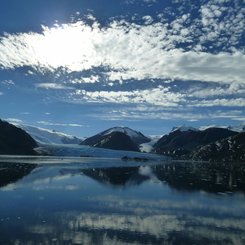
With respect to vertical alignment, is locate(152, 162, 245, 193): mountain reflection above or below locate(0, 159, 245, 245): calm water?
above

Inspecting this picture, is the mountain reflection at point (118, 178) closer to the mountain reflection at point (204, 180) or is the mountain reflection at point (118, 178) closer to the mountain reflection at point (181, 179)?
the mountain reflection at point (181, 179)

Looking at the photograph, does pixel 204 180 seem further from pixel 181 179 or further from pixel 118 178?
pixel 118 178

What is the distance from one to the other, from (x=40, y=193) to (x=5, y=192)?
13.8ft

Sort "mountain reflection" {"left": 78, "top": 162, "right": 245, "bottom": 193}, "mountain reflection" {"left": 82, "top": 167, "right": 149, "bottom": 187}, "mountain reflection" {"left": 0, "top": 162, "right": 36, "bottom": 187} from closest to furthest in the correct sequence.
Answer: "mountain reflection" {"left": 0, "top": 162, "right": 36, "bottom": 187}
"mountain reflection" {"left": 78, "top": 162, "right": 245, "bottom": 193}
"mountain reflection" {"left": 82, "top": 167, "right": 149, "bottom": 187}

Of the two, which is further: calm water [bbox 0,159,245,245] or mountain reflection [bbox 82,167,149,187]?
mountain reflection [bbox 82,167,149,187]

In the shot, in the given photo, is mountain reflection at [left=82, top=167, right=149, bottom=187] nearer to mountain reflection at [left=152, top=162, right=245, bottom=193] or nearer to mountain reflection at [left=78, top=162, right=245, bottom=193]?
mountain reflection at [left=78, top=162, right=245, bottom=193]

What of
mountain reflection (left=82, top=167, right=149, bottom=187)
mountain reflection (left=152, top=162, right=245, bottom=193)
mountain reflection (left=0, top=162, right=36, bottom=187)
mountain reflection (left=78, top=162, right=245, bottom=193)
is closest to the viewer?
mountain reflection (left=0, top=162, right=36, bottom=187)

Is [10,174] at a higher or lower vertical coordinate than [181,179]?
lower

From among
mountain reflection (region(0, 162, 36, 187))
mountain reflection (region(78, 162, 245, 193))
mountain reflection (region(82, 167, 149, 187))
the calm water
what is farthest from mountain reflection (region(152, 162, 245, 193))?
mountain reflection (region(0, 162, 36, 187))

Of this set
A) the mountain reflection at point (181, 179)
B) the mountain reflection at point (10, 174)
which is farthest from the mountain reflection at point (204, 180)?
the mountain reflection at point (10, 174)

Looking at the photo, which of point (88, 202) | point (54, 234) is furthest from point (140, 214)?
point (54, 234)

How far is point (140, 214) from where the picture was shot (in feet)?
123

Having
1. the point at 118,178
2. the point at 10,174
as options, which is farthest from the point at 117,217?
the point at 10,174

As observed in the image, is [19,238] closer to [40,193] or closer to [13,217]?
[13,217]
